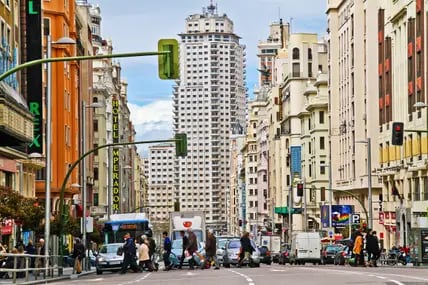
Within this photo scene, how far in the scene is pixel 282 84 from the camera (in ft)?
543

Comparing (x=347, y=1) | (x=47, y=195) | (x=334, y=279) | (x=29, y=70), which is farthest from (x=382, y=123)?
(x=334, y=279)

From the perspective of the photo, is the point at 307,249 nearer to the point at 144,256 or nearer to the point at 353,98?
the point at 353,98

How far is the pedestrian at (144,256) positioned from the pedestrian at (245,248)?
12.6ft

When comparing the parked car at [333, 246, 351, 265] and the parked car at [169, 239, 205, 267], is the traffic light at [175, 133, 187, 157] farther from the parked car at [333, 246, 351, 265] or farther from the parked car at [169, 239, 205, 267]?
the parked car at [333, 246, 351, 265]

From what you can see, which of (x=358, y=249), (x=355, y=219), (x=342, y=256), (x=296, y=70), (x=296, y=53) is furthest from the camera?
(x=296, y=53)

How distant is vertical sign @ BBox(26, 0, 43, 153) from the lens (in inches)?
2532

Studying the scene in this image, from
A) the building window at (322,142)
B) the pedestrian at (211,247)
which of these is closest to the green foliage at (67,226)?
the pedestrian at (211,247)

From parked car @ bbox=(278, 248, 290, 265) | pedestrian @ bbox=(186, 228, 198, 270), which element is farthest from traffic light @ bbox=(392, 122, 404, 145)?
parked car @ bbox=(278, 248, 290, 265)

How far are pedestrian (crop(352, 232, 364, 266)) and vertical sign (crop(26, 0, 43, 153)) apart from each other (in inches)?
706

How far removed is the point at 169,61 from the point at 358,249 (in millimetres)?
28363

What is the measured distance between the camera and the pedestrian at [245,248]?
5241cm

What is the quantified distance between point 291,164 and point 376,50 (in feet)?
151

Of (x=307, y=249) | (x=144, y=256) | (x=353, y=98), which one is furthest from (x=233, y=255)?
(x=353, y=98)

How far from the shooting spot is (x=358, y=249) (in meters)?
54.3
